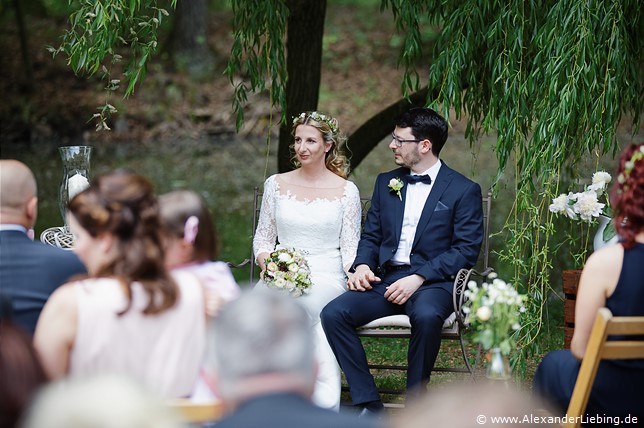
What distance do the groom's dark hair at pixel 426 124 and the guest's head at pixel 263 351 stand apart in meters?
3.39

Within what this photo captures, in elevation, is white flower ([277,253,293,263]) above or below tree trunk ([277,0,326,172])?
below

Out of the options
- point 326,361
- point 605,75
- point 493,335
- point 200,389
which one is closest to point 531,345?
point 326,361

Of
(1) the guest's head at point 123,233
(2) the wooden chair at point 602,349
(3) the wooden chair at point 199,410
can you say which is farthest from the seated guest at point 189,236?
(2) the wooden chair at point 602,349

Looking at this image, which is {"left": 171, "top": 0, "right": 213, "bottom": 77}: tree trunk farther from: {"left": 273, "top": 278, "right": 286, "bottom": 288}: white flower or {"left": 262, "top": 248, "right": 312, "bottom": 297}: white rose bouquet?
{"left": 273, "top": 278, "right": 286, "bottom": 288}: white flower

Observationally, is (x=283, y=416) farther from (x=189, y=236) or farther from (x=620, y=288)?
(x=620, y=288)

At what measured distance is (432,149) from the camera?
5.60 meters

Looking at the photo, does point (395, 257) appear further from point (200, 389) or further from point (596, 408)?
point (200, 389)

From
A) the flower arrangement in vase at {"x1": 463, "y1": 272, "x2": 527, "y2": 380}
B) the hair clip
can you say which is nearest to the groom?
the flower arrangement in vase at {"x1": 463, "y1": 272, "x2": 527, "y2": 380}

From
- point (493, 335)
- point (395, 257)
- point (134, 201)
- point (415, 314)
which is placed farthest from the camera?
A: point (395, 257)

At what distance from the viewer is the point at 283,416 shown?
2.09m

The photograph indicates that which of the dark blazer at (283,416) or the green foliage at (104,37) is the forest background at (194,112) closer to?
the green foliage at (104,37)

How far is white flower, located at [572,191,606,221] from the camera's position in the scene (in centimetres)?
511

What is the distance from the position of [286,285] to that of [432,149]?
3.91ft

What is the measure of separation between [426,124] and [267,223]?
116cm
